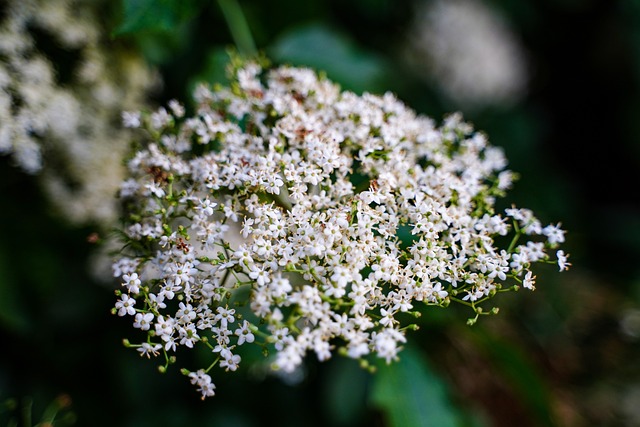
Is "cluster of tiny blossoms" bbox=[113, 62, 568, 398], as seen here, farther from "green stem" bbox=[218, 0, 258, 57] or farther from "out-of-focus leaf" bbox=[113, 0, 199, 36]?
"green stem" bbox=[218, 0, 258, 57]

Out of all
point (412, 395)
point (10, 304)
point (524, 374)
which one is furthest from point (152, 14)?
point (524, 374)

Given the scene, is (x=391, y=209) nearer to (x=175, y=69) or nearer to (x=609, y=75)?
(x=175, y=69)

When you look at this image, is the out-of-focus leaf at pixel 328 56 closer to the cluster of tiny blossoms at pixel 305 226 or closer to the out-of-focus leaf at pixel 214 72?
the out-of-focus leaf at pixel 214 72

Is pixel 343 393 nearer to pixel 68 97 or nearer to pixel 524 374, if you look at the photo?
pixel 524 374

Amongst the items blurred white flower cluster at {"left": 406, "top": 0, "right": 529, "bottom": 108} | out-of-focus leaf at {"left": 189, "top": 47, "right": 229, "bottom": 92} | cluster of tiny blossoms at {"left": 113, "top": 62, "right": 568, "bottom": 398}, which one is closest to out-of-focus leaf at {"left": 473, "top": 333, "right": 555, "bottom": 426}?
cluster of tiny blossoms at {"left": 113, "top": 62, "right": 568, "bottom": 398}

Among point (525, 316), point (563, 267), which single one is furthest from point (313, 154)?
point (525, 316)

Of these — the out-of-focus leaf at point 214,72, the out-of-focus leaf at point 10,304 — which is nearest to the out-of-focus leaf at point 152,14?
the out-of-focus leaf at point 214,72
